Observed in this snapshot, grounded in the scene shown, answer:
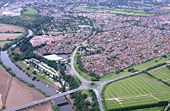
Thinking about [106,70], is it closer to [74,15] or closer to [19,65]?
[19,65]

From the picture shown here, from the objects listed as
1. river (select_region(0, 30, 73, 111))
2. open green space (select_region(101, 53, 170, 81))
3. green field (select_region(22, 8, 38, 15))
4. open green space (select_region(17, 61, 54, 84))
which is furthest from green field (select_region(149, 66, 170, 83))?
green field (select_region(22, 8, 38, 15))

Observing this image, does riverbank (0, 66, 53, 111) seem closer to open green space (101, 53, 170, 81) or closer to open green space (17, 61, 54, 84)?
open green space (17, 61, 54, 84)

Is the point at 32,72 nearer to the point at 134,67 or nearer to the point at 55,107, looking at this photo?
the point at 55,107

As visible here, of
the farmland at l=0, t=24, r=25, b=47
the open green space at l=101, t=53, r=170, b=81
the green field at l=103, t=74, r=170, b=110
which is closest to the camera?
the green field at l=103, t=74, r=170, b=110

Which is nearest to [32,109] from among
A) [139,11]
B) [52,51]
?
[52,51]

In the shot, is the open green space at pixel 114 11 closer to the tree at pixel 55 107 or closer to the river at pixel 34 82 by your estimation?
the river at pixel 34 82

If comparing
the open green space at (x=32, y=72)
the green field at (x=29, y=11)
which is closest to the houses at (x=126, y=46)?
the open green space at (x=32, y=72)
